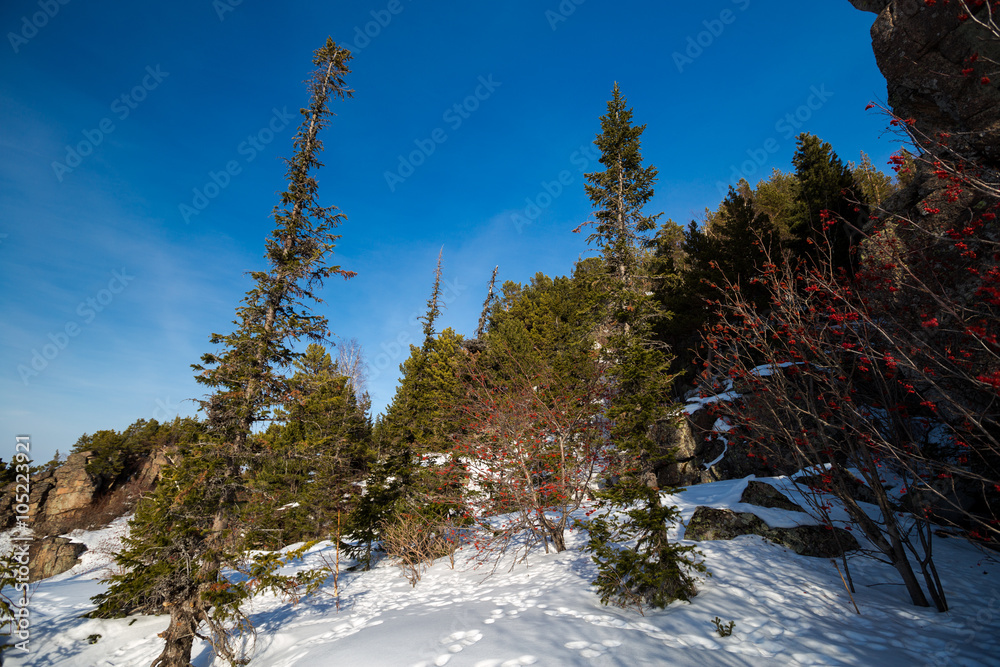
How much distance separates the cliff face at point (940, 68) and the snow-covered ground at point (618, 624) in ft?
24.9

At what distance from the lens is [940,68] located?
779cm

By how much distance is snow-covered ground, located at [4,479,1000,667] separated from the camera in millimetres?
4227

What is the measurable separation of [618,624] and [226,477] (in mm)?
8655

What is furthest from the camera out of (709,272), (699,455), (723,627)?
(709,272)

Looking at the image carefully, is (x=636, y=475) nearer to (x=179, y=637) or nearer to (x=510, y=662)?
(x=510, y=662)

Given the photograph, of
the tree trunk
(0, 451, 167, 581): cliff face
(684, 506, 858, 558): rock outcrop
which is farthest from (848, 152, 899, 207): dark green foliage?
(0, 451, 167, 581): cliff face

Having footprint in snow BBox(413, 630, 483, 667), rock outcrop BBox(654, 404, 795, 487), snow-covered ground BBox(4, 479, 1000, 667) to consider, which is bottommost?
snow-covered ground BBox(4, 479, 1000, 667)

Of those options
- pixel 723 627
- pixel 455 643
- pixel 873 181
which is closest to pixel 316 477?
pixel 455 643

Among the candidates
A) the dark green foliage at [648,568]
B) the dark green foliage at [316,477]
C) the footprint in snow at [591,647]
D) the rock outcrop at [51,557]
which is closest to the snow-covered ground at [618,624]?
the footprint in snow at [591,647]

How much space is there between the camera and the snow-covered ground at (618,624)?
423 centimetres

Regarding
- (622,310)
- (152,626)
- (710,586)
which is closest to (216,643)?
(152,626)

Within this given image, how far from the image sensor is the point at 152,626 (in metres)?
9.32

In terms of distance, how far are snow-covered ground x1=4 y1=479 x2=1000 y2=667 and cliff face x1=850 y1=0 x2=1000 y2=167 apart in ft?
24.9

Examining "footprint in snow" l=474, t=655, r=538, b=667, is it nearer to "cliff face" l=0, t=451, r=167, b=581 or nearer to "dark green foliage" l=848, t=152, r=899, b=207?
"cliff face" l=0, t=451, r=167, b=581
